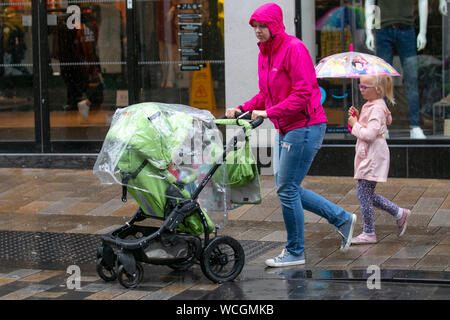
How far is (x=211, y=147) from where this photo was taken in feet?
20.8

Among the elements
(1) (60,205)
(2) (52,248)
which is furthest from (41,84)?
(2) (52,248)

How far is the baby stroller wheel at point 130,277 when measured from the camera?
6.09m

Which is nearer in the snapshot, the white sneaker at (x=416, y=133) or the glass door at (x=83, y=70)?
the white sneaker at (x=416, y=133)

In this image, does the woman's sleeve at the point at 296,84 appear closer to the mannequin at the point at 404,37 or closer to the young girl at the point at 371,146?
the young girl at the point at 371,146

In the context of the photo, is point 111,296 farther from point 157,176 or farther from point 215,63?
point 215,63

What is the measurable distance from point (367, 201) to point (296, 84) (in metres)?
1.52

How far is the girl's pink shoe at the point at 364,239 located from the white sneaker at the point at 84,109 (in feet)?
18.3

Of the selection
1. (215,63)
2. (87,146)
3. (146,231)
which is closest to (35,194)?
(87,146)

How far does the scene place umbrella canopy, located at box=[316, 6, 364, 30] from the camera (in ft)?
35.2

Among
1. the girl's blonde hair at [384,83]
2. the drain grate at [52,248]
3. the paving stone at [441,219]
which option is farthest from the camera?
the paving stone at [441,219]

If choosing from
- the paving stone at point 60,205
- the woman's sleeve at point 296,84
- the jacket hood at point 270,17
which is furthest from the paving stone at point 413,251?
the paving stone at point 60,205

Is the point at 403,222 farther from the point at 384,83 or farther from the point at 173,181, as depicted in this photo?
the point at 173,181

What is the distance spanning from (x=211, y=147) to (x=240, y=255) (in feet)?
2.78

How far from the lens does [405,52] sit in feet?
34.7
